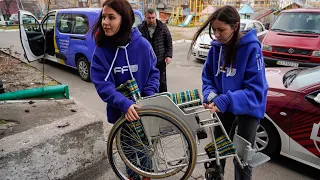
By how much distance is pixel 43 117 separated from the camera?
308 cm

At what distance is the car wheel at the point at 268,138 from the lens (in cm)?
293

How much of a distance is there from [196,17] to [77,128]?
67.8ft

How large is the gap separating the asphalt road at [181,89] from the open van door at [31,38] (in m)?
0.77

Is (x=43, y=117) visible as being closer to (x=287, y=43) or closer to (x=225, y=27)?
(x=225, y=27)

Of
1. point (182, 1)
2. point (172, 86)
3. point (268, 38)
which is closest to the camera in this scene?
point (172, 86)

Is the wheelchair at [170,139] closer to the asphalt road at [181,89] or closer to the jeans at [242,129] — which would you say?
the jeans at [242,129]

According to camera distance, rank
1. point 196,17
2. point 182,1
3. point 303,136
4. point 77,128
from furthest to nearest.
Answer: point 182,1 → point 196,17 → point 303,136 → point 77,128

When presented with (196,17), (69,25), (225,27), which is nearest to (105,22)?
(225,27)

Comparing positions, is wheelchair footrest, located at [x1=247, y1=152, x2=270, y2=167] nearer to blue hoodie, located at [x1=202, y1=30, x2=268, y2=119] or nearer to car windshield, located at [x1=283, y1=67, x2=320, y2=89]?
blue hoodie, located at [x1=202, y1=30, x2=268, y2=119]

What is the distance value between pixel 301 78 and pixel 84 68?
506cm

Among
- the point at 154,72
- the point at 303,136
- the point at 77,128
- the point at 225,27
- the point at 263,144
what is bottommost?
the point at 263,144

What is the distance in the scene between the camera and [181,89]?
5.94m

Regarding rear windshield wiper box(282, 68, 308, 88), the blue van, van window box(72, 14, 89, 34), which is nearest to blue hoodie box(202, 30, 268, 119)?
rear windshield wiper box(282, 68, 308, 88)

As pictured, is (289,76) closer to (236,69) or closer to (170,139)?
(236,69)
